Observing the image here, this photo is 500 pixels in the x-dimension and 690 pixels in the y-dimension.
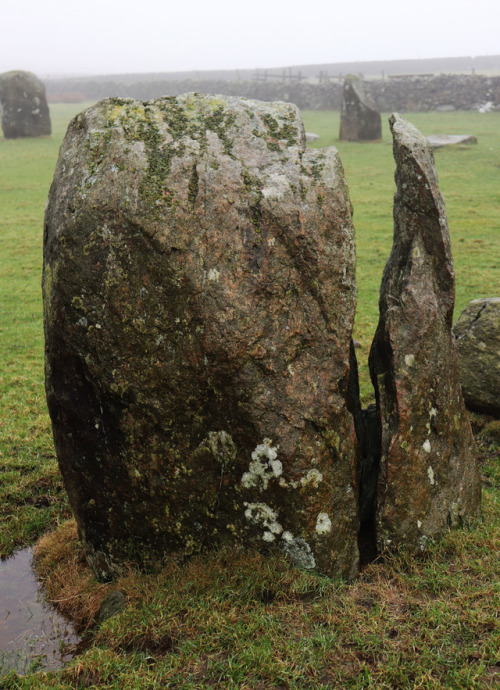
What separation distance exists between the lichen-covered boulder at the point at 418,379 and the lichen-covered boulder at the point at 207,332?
0.36 meters

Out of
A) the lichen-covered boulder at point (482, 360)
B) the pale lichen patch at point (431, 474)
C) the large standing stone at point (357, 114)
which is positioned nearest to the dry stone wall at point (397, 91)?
the large standing stone at point (357, 114)

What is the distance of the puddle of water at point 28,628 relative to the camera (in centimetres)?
474

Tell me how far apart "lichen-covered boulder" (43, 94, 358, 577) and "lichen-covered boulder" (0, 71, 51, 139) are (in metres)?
32.9

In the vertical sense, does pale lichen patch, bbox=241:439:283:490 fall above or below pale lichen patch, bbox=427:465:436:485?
above

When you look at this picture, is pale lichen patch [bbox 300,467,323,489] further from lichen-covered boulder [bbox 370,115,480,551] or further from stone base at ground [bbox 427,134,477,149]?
stone base at ground [bbox 427,134,477,149]

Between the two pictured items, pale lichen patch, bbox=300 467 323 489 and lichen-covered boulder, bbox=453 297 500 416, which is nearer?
pale lichen patch, bbox=300 467 323 489

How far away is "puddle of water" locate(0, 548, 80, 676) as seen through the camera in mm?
4738

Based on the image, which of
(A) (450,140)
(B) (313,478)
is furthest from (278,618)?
(A) (450,140)

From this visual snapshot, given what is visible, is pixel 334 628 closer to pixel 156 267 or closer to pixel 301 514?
pixel 301 514

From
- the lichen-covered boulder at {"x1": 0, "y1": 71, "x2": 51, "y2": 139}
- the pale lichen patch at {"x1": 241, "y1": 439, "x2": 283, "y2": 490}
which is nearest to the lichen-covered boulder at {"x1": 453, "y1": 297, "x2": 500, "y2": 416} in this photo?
the pale lichen patch at {"x1": 241, "y1": 439, "x2": 283, "y2": 490}

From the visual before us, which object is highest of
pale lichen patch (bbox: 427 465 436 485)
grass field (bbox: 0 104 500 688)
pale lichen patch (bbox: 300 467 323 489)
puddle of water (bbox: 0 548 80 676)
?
pale lichen patch (bbox: 300 467 323 489)

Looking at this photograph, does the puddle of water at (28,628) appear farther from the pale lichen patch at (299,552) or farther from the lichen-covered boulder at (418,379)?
the lichen-covered boulder at (418,379)

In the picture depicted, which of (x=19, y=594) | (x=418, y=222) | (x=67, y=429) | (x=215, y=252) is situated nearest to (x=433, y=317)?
(x=418, y=222)

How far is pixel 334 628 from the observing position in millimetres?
4574
